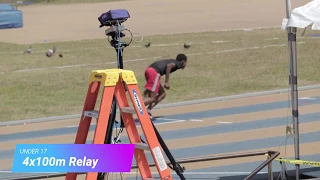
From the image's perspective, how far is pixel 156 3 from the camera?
52.7m

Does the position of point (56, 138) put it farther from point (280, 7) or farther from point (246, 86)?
point (280, 7)

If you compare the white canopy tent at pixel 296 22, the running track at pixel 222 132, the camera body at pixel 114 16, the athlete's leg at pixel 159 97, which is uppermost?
the camera body at pixel 114 16

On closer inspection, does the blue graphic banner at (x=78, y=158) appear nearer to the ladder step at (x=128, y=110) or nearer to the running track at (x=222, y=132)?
the ladder step at (x=128, y=110)

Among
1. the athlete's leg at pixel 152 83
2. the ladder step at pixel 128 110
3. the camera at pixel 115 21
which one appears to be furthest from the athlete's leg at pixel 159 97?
the ladder step at pixel 128 110

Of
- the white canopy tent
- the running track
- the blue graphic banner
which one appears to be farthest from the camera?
the running track

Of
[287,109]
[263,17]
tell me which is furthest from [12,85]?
[263,17]

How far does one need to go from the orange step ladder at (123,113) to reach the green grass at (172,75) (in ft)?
30.7

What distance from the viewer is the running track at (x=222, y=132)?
11734 mm

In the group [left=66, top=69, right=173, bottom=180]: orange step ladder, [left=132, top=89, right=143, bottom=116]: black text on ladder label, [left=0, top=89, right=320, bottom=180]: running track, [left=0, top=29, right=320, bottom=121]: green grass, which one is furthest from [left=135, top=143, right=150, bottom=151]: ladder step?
[left=0, top=29, right=320, bottom=121]: green grass

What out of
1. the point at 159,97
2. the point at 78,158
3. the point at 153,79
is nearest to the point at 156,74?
the point at 153,79

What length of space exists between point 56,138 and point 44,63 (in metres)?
10.5

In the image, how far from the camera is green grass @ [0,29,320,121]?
1803cm

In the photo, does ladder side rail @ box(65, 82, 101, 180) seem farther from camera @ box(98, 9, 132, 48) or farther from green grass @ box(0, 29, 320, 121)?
green grass @ box(0, 29, 320, 121)

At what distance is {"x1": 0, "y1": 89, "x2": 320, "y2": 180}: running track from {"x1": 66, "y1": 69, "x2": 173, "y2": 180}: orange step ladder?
12.3ft
